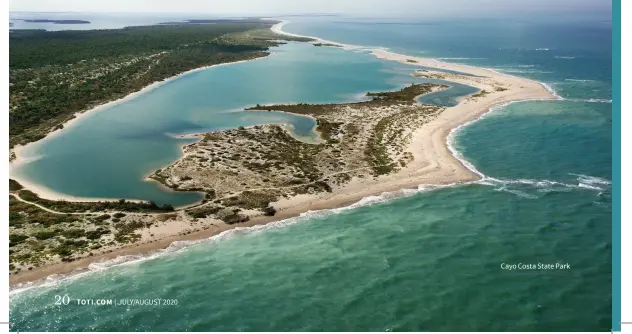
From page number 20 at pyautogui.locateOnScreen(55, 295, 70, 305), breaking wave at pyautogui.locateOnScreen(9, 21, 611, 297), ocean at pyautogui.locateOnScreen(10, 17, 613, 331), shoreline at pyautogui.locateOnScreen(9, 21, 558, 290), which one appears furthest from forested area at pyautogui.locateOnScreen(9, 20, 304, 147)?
page number 20 at pyautogui.locateOnScreen(55, 295, 70, 305)

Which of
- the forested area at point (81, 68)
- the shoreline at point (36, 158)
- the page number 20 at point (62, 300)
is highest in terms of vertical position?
the forested area at point (81, 68)

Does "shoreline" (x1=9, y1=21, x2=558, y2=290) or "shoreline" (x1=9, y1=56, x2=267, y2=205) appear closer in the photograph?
"shoreline" (x1=9, y1=21, x2=558, y2=290)

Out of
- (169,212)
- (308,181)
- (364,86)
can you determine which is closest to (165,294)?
(169,212)

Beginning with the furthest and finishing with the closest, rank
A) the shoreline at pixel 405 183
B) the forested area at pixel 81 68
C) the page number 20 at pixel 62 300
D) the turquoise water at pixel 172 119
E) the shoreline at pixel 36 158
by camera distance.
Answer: the forested area at pixel 81 68 < the turquoise water at pixel 172 119 < the shoreline at pixel 36 158 < the shoreline at pixel 405 183 < the page number 20 at pixel 62 300

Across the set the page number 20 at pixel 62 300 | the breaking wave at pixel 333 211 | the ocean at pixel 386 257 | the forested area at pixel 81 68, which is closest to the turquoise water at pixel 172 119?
the ocean at pixel 386 257

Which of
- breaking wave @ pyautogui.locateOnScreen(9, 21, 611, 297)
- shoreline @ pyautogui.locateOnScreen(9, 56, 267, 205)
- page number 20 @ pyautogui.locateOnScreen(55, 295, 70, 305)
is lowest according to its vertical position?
page number 20 @ pyautogui.locateOnScreen(55, 295, 70, 305)

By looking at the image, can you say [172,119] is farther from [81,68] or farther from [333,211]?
[81,68]

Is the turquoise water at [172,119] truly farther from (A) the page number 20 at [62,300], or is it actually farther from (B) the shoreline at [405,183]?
(A) the page number 20 at [62,300]

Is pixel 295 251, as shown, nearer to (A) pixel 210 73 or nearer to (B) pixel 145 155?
(B) pixel 145 155

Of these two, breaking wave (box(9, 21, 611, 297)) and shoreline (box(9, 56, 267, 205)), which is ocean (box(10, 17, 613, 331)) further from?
shoreline (box(9, 56, 267, 205))

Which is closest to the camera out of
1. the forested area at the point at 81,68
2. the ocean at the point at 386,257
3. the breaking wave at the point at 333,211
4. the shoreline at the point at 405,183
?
the ocean at the point at 386,257

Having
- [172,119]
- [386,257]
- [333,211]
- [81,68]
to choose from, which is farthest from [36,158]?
[81,68]
